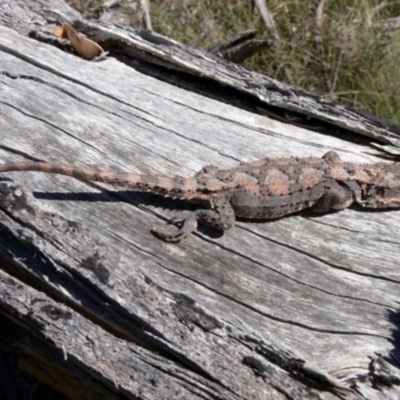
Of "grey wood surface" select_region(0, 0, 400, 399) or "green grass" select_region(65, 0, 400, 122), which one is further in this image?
"green grass" select_region(65, 0, 400, 122)

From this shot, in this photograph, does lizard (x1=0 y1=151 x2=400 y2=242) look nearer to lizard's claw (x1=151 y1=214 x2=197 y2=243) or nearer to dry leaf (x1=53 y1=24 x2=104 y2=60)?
lizard's claw (x1=151 y1=214 x2=197 y2=243)

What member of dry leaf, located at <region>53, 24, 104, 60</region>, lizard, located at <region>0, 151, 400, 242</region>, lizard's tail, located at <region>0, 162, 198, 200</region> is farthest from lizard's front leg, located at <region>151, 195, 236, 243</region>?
dry leaf, located at <region>53, 24, 104, 60</region>

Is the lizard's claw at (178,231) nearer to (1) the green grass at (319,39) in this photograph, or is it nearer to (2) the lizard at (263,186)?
(2) the lizard at (263,186)

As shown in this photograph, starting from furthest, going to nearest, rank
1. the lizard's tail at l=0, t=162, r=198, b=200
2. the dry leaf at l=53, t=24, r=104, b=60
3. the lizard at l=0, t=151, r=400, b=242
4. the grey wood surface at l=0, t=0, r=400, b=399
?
the dry leaf at l=53, t=24, r=104, b=60
the lizard at l=0, t=151, r=400, b=242
the lizard's tail at l=0, t=162, r=198, b=200
the grey wood surface at l=0, t=0, r=400, b=399

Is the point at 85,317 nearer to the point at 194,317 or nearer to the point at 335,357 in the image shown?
the point at 194,317

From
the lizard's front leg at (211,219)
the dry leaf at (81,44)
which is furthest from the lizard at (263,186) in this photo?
the dry leaf at (81,44)

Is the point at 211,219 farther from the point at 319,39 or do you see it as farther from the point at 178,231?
the point at 319,39

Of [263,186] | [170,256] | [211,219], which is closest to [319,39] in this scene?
[263,186]

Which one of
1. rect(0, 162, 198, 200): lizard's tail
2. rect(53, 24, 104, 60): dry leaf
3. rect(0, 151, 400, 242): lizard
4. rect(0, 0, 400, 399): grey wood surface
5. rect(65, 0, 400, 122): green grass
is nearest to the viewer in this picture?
rect(0, 0, 400, 399): grey wood surface
